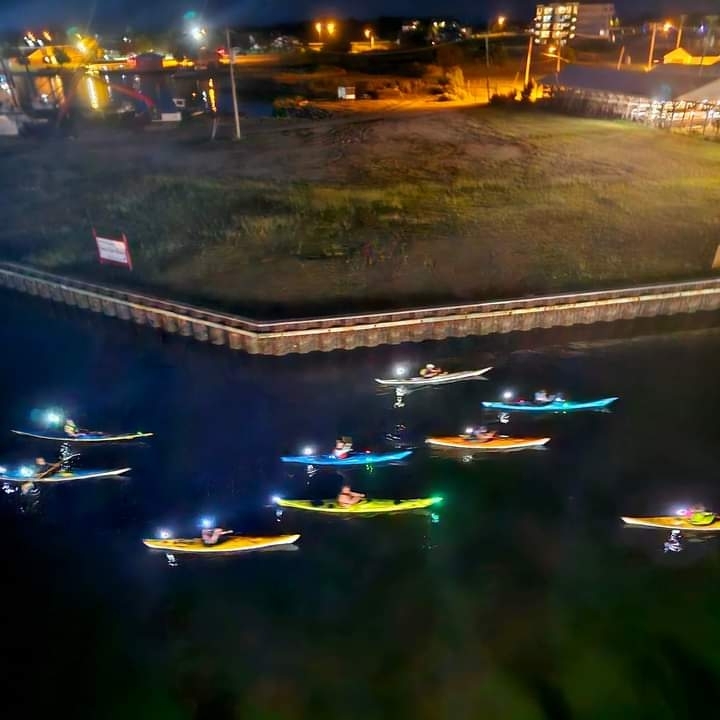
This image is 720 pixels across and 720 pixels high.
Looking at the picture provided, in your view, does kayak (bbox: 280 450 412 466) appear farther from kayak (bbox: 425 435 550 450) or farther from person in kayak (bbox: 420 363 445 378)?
person in kayak (bbox: 420 363 445 378)

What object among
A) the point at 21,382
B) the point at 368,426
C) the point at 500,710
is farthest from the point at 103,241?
the point at 500,710

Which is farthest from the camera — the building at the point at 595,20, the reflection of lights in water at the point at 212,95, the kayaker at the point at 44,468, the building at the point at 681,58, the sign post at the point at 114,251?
the building at the point at 595,20

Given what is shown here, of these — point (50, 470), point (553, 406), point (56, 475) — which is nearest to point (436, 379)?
point (553, 406)

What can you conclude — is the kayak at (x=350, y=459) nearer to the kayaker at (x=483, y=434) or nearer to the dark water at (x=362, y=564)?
the dark water at (x=362, y=564)

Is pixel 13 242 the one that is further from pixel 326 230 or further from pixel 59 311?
pixel 326 230

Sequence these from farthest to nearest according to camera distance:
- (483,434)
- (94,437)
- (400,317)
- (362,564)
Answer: (400,317), (94,437), (483,434), (362,564)

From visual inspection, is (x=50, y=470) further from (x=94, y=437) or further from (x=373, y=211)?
(x=373, y=211)

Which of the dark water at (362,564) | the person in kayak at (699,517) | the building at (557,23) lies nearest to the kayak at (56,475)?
the dark water at (362,564)
